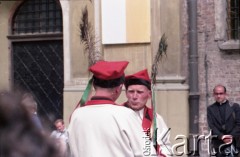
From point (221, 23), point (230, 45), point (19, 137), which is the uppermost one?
point (221, 23)

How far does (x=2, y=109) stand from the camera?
1.21m

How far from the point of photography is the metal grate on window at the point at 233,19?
12.3 metres

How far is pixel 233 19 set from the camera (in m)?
12.4

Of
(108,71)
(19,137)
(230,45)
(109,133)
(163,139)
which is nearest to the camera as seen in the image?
Result: (19,137)

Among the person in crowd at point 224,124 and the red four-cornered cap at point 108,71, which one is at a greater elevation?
the red four-cornered cap at point 108,71

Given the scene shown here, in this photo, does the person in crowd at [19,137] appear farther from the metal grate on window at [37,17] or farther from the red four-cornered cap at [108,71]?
the metal grate on window at [37,17]

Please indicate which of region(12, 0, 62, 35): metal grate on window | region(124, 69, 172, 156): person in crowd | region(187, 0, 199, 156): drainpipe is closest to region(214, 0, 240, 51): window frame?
region(187, 0, 199, 156): drainpipe

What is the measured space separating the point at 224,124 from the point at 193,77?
2.44 m

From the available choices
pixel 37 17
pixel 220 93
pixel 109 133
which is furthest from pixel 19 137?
pixel 37 17

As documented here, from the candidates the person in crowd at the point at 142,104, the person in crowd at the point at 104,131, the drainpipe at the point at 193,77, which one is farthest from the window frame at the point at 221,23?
the person in crowd at the point at 104,131

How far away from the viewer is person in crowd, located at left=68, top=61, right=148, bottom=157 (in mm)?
4648

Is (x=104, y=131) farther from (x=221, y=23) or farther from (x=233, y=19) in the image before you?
(x=233, y=19)

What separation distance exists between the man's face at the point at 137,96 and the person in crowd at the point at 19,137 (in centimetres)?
540

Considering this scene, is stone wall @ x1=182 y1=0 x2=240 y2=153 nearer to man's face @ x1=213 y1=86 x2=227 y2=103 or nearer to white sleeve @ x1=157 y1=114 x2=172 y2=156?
man's face @ x1=213 y1=86 x2=227 y2=103
